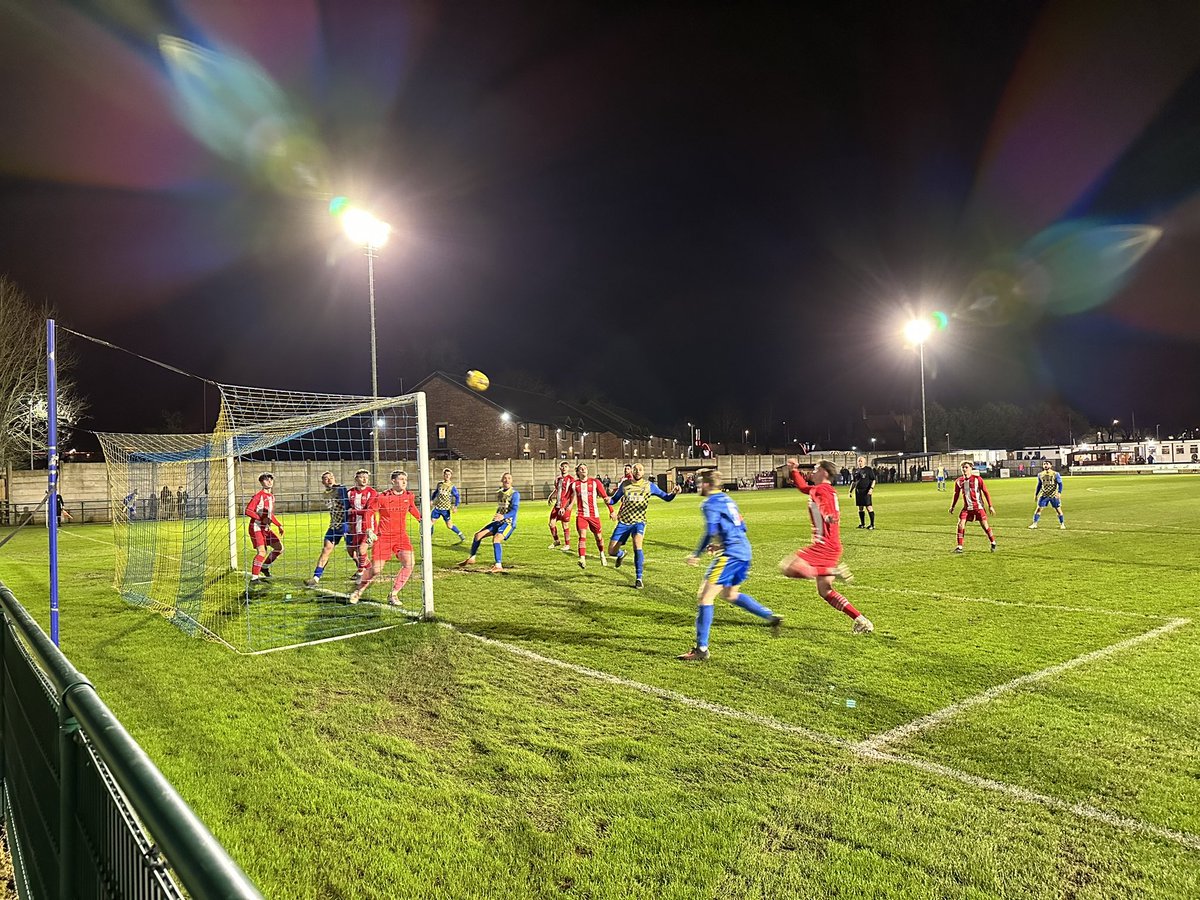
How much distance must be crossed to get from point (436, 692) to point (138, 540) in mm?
17028

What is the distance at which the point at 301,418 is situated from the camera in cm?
1027

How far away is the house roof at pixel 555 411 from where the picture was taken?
58.8 m

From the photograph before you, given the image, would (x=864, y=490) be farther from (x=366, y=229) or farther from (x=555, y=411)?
(x=555, y=411)

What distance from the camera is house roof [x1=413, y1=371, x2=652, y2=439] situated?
2313 inches

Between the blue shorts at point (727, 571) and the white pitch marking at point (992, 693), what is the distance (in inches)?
96.1

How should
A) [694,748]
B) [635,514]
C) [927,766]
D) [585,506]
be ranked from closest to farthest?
[927,766] → [694,748] → [635,514] → [585,506]

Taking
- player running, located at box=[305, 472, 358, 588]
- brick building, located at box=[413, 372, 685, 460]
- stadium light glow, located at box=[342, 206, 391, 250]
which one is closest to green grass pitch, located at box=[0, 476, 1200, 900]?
player running, located at box=[305, 472, 358, 588]

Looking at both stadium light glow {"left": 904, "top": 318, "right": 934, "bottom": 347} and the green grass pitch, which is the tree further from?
stadium light glow {"left": 904, "top": 318, "right": 934, "bottom": 347}

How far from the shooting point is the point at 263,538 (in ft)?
40.8

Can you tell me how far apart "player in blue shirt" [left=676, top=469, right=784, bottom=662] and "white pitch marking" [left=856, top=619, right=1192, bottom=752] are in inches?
93.4

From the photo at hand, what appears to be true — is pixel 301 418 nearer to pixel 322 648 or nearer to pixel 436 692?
pixel 322 648

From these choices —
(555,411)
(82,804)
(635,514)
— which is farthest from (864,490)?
(555,411)

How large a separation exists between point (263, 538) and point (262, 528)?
0.61ft

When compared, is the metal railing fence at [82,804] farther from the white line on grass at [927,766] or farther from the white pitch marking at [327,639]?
the white pitch marking at [327,639]
